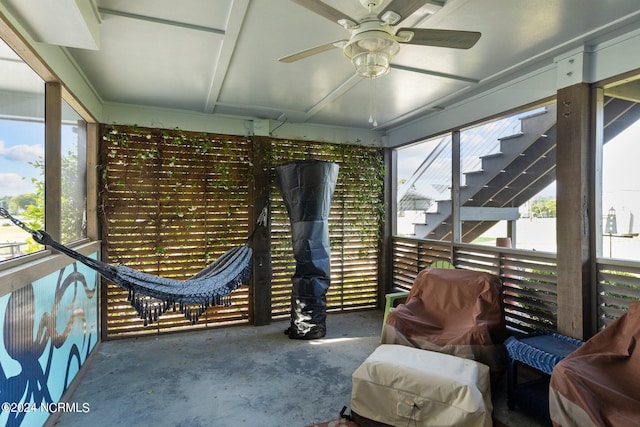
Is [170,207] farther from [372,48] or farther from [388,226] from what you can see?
[372,48]

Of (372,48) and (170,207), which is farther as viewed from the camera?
(170,207)

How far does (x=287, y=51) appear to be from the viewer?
93.2 inches

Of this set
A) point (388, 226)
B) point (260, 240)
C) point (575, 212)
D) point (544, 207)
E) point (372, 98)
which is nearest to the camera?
point (575, 212)

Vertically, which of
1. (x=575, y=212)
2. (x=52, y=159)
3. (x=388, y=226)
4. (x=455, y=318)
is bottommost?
(x=455, y=318)

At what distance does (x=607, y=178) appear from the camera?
7.77ft

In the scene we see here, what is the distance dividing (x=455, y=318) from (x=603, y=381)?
1.06 meters

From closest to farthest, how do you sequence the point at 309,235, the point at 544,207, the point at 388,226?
the point at 544,207 → the point at 309,235 → the point at 388,226

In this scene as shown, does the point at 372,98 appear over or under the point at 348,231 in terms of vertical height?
over

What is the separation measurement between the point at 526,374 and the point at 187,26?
3.44 meters

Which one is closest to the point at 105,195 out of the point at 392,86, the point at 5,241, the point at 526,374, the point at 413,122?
the point at 5,241

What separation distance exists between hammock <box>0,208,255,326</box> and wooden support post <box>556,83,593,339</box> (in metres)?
2.53

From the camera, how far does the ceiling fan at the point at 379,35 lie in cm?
136

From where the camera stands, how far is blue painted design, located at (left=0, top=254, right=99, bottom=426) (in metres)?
1.58

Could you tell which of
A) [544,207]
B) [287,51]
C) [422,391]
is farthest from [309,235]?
[544,207]
